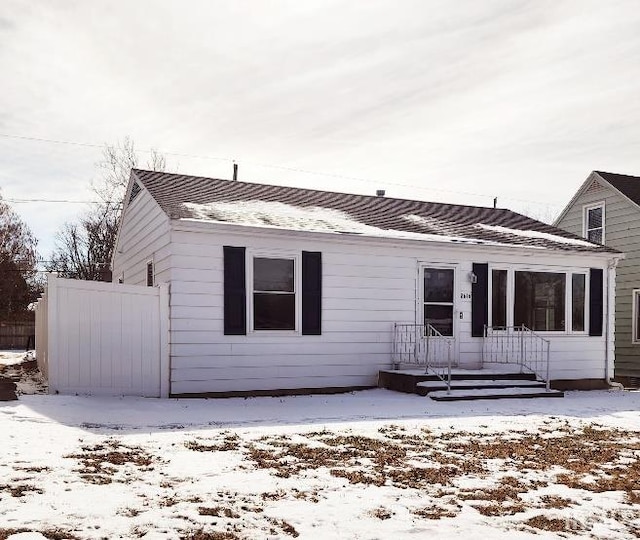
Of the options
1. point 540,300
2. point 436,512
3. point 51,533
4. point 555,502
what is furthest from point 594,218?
point 51,533

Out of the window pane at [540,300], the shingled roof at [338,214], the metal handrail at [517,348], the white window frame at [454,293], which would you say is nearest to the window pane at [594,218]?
the shingled roof at [338,214]

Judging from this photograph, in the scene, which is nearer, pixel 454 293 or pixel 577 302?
pixel 454 293

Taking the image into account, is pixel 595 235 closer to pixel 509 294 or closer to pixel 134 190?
pixel 509 294

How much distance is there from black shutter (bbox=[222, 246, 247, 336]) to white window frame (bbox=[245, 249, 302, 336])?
3.9 inches

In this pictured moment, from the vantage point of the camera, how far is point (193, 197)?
12445 mm

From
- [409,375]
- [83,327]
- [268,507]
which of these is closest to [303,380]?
[409,375]

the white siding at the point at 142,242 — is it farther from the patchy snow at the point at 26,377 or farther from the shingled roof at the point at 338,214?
the patchy snow at the point at 26,377

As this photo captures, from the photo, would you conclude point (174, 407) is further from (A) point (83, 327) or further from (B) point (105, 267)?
(B) point (105, 267)

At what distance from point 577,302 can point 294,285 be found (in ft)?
22.1

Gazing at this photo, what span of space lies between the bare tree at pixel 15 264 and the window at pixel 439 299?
26796 mm

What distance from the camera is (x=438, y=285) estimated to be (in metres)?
12.7

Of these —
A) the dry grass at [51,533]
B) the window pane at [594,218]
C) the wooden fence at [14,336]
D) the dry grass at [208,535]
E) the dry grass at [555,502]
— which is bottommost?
the wooden fence at [14,336]

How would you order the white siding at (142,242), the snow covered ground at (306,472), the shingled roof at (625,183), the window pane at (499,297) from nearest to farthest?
the snow covered ground at (306,472) → the white siding at (142,242) → the window pane at (499,297) → the shingled roof at (625,183)

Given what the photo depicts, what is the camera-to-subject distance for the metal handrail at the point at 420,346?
12195mm
